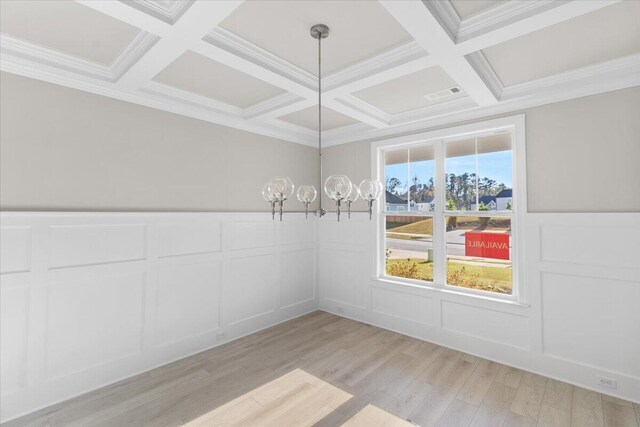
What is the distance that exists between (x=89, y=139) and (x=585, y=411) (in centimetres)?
475

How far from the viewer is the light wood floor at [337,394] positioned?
2.39 metres

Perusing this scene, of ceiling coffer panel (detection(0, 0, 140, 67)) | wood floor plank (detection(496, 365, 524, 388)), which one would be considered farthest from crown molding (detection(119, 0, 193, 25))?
wood floor plank (detection(496, 365, 524, 388))

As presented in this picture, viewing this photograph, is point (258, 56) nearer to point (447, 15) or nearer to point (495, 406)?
point (447, 15)

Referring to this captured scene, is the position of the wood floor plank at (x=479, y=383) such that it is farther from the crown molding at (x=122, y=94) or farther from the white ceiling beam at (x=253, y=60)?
the crown molding at (x=122, y=94)

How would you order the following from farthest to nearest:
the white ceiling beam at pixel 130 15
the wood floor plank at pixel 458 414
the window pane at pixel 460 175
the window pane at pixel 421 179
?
the window pane at pixel 421 179, the window pane at pixel 460 175, the wood floor plank at pixel 458 414, the white ceiling beam at pixel 130 15

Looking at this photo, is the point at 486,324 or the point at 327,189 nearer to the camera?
the point at 327,189

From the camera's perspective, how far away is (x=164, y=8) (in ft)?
6.01

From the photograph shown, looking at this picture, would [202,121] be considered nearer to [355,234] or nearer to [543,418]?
[355,234]

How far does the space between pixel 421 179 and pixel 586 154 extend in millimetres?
1651

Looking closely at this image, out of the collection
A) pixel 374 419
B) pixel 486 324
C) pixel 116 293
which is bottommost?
pixel 374 419

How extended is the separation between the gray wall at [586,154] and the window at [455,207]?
151mm

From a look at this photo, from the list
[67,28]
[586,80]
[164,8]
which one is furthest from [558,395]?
[67,28]

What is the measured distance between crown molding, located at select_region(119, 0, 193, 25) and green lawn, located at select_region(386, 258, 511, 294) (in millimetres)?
3564

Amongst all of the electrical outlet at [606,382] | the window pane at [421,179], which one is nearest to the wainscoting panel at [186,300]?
the window pane at [421,179]
